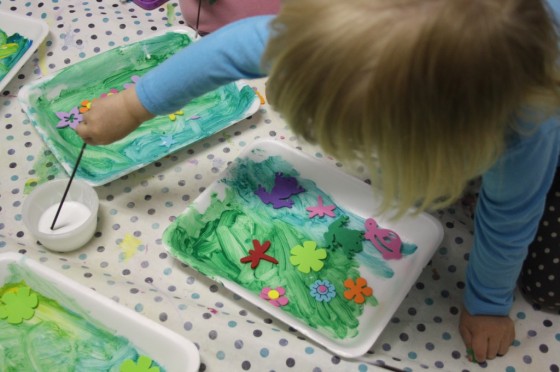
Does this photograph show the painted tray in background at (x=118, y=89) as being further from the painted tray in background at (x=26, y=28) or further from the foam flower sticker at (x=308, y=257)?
the foam flower sticker at (x=308, y=257)

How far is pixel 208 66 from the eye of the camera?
2.33 ft

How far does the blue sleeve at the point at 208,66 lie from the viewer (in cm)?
70

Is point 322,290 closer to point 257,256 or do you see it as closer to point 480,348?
point 257,256

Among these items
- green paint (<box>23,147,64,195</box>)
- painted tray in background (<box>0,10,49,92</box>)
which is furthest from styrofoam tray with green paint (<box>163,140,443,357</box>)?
painted tray in background (<box>0,10,49,92</box>)

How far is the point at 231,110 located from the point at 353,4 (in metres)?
0.54

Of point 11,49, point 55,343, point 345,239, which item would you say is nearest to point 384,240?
point 345,239

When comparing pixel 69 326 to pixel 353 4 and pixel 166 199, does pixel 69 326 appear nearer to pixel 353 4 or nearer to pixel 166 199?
pixel 166 199

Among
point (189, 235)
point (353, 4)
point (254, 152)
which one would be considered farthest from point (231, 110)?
point (353, 4)

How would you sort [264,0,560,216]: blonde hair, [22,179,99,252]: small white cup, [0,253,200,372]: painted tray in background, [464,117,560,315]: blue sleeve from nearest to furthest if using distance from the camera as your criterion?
[264,0,560,216]: blonde hair < [464,117,560,315]: blue sleeve < [0,253,200,372]: painted tray in background < [22,179,99,252]: small white cup

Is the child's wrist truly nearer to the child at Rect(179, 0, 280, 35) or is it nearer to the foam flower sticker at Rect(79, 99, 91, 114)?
the foam flower sticker at Rect(79, 99, 91, 114)

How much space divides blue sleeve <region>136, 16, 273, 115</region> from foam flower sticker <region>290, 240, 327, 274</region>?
0.25 meters

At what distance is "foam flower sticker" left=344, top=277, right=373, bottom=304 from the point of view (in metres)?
0.80

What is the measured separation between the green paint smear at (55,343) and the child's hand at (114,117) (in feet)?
0.65

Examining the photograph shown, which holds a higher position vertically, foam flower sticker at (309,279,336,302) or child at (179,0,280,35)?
child at (179,0,280,35)
